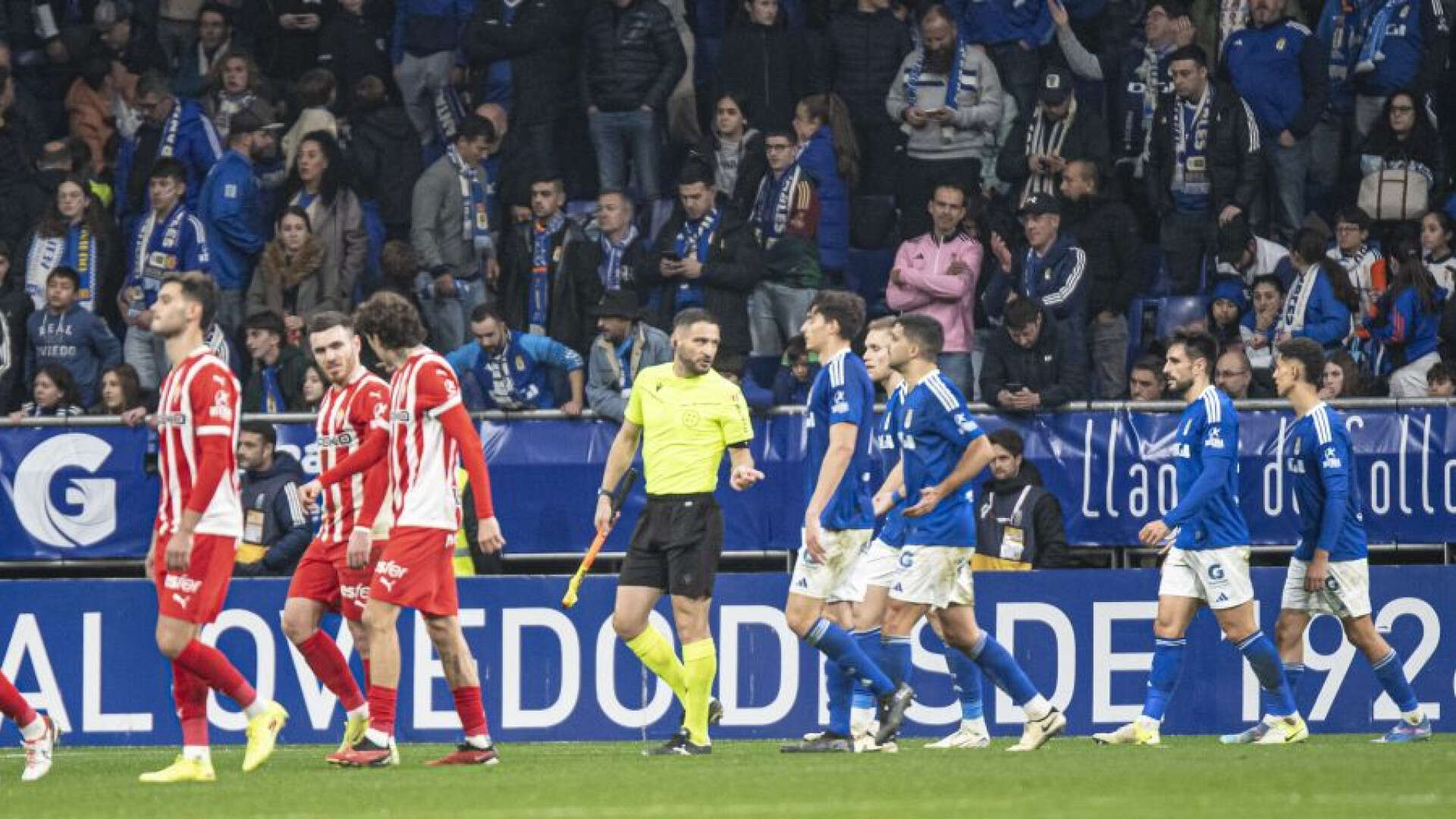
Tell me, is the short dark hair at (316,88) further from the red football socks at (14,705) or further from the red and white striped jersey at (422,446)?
the red football socks at (14,705)

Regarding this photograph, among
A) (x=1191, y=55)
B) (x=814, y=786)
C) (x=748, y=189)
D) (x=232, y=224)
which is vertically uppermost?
(x=1191, y=55)

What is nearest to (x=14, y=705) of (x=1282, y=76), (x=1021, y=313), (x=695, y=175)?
(x=1021, y=313)

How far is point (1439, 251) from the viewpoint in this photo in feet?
57.2

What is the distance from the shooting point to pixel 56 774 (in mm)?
11570

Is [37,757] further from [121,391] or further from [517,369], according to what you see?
[517,369]

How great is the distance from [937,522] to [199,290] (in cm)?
399

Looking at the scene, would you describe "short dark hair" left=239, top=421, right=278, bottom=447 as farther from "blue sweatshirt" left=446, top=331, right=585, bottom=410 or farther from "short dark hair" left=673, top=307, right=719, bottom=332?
"short dark hair" left=673, top=307, right=719, bottom=332

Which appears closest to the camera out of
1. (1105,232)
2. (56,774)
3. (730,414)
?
(56,774)

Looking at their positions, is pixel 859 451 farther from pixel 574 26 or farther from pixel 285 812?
pixel 574 26

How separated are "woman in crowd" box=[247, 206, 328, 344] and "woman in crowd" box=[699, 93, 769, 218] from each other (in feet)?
10.4

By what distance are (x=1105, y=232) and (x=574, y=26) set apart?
5.02 meters

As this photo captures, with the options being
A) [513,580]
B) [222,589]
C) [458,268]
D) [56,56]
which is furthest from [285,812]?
[56,56]

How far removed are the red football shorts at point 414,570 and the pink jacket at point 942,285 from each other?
6900 millimetres

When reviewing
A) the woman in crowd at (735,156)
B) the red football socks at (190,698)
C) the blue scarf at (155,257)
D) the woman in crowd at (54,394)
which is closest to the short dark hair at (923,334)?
the red football socks at (190,698)
